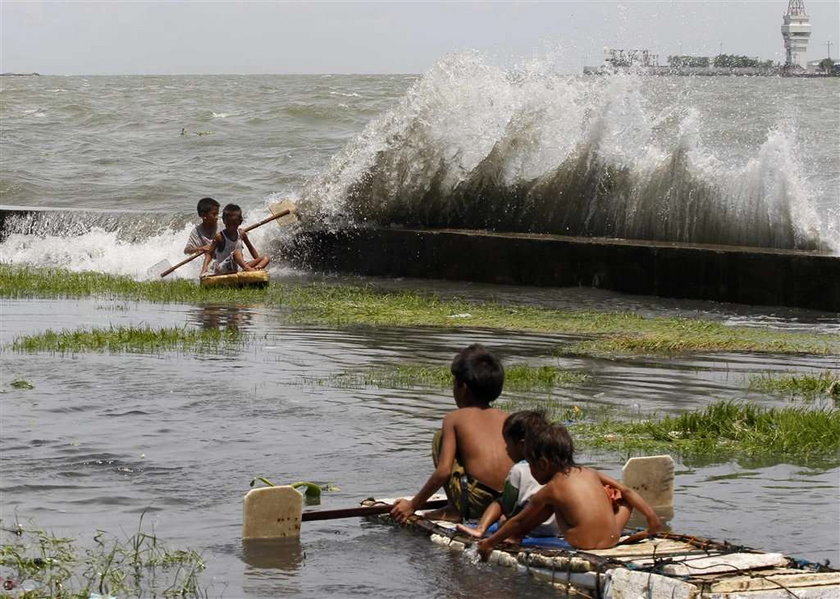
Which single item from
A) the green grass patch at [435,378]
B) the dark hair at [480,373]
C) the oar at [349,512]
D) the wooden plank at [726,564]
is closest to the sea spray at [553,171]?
the green grass patch at [435,378]

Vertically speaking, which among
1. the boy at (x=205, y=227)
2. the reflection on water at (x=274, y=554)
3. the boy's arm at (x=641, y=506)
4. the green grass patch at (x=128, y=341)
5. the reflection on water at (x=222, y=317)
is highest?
the boy at (x=205, y=227)

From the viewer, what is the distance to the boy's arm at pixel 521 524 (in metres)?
6.92

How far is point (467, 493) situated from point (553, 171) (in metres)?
15.6

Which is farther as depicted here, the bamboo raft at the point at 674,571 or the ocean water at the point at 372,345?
the ocean water at the point at 372,345

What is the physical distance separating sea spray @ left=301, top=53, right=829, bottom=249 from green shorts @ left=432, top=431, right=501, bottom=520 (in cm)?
1288

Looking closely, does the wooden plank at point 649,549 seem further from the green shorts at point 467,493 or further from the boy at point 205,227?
the boy at point 205,227

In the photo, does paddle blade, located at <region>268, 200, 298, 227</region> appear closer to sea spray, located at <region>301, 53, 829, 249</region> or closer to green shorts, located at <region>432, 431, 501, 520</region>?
sea spray, located at <region>301, 53, 829, 249</region>

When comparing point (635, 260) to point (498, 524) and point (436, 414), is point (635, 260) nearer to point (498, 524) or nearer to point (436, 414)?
point (436, 414)

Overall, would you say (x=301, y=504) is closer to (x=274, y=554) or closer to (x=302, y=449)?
(x=274, y=554)

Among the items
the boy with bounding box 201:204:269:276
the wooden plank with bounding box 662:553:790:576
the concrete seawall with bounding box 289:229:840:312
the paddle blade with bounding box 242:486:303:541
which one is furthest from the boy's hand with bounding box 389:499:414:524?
the boy with bounding box 201:204:269:276

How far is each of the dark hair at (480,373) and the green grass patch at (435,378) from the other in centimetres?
379

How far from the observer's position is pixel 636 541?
6918 millimetres

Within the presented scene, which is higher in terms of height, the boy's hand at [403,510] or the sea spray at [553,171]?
the sea spray at [553,171]

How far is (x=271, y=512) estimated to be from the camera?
7527mm
